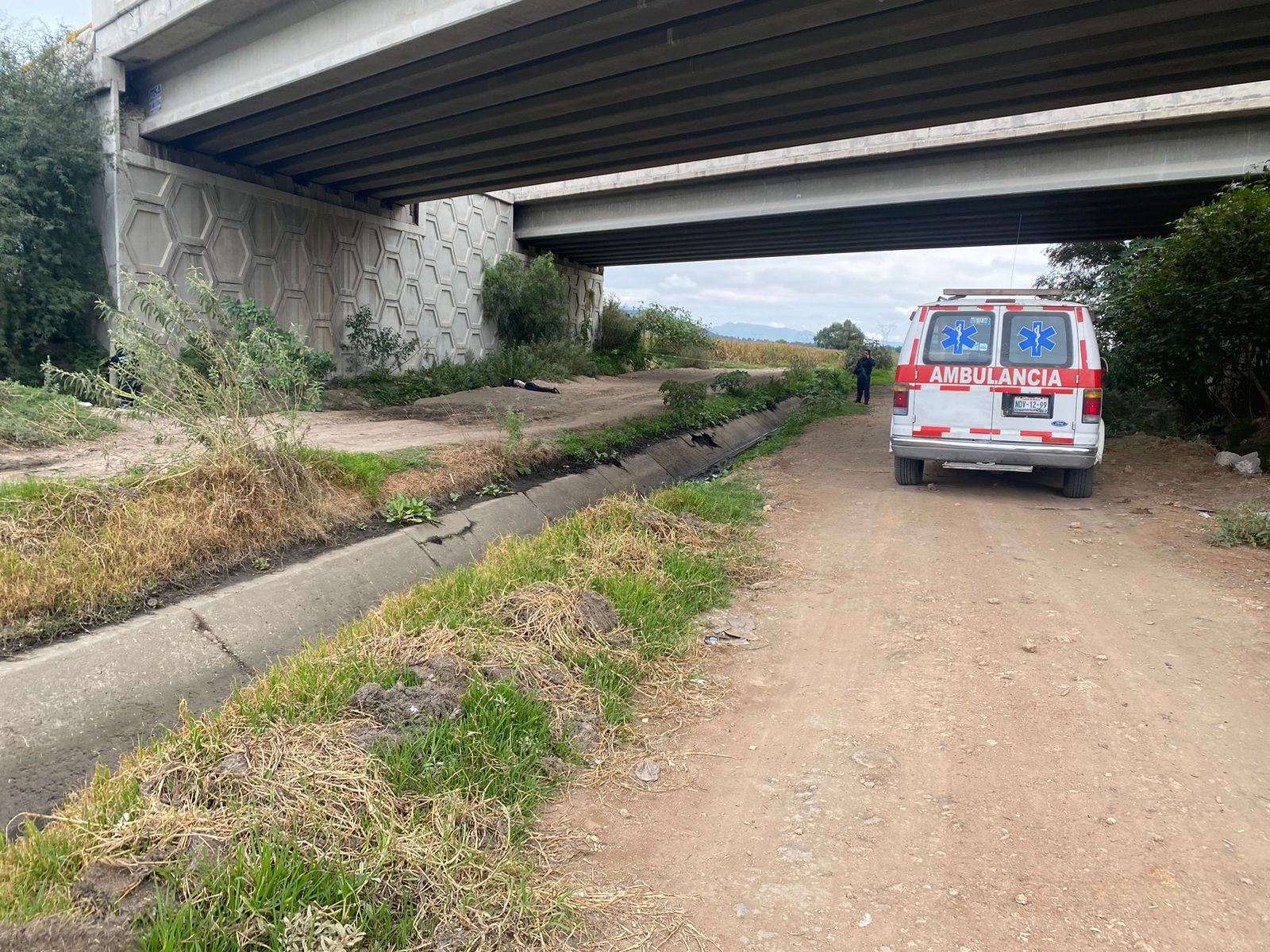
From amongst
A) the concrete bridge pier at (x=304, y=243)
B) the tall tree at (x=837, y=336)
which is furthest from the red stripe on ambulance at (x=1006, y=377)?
the tall tree at (x=837, y=336)

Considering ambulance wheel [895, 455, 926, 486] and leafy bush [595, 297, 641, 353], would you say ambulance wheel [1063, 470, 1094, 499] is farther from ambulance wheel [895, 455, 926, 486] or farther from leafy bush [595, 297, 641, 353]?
leafy bush [595, 297, 641, 353]

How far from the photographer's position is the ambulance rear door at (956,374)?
880 centimetres

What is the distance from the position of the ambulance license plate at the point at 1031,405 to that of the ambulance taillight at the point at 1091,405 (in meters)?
0.35

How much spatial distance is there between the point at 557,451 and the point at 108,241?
10.7 metres

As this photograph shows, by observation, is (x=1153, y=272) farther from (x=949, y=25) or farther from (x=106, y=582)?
(x=106, y=582)

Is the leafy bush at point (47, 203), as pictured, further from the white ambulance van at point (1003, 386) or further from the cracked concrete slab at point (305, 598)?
the white ambulance van at point (1003, 386)

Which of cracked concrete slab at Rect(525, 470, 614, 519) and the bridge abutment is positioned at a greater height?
the bridge abutment

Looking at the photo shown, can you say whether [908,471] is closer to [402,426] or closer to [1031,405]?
[1031,405]

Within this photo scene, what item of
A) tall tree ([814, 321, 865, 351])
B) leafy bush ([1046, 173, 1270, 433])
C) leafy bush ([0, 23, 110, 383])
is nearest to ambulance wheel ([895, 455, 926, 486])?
leafy bush ([1046, 173, 1270, 433])

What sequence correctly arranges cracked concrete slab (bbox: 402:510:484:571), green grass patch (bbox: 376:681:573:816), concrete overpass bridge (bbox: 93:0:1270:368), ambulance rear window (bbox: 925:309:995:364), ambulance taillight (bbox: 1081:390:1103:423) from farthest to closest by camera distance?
concrete overpass bridge (bbox: 93:0:1270:368) < ambulance rear window (bbox: 925:309:995:364) < ambulance taillight (bbox: 1081:390:1103:423) < cracked concrete slab (bbox: 402:510:484:571) < green grass patch (bbox: 376:681:573:816)

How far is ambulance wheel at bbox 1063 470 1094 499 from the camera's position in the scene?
9.00 m

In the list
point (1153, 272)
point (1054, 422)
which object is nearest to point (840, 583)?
point (1054, 422)

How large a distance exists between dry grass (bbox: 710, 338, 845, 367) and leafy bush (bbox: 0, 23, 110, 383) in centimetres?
3071

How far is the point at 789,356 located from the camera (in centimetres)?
4697
